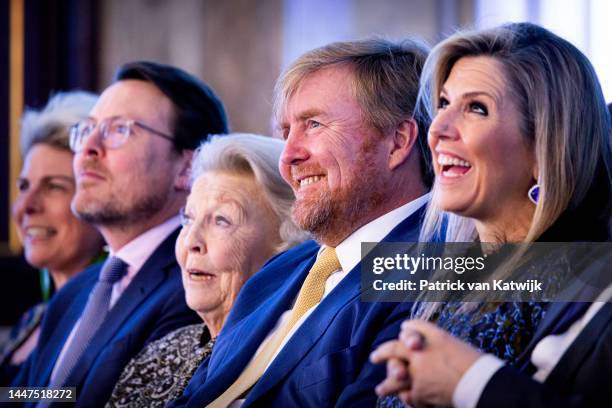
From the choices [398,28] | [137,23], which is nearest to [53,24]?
[137,23]

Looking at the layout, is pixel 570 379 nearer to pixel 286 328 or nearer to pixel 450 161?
pixel 450 161

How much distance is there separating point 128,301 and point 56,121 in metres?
1.20

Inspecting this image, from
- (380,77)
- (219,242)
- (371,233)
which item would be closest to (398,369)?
(371,233)

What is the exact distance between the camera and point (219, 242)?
2469mm

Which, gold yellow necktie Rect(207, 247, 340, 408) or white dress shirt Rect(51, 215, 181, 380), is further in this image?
white dress shirt Rect(51, 215, 181, 380)

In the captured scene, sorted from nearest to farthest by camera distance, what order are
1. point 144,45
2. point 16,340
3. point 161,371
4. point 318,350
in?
point 318,350
point 161,371
point 16,340
point 144,45

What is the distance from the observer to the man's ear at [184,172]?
312 cm

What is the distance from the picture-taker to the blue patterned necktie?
2.82 metres

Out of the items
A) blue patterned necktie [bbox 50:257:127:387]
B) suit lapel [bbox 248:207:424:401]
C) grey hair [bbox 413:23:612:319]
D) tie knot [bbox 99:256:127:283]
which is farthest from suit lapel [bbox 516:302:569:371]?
tie knot [bbox 99:256:127:283]

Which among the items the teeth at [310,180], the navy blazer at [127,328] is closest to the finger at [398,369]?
the teeth at [310,180]

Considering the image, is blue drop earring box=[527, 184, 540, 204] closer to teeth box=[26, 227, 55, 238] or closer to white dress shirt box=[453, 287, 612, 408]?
white dress shirt box=[453, 287, 612, 408]

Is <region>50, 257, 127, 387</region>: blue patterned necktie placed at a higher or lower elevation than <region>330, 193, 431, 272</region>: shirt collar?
lower

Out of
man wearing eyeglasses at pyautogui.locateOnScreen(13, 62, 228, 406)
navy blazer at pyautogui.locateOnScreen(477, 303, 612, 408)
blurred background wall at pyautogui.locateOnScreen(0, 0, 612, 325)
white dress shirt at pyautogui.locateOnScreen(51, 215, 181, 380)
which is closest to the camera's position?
navy blazer at pyautogui.locateOnScreen(477, 303, 612, 408)

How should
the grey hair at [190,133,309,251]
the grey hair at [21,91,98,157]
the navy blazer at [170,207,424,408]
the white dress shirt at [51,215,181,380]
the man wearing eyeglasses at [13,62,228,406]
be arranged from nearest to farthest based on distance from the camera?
1. the navy blazer at [170,207,424,408]
2. the grey hair at [190,133,309,251]
3. the man wearing eyeglasses at [13,62,228,406]
4. the white dress shirt at [51,215,181,380]
5. the grey hair at [21,91,98,157]
